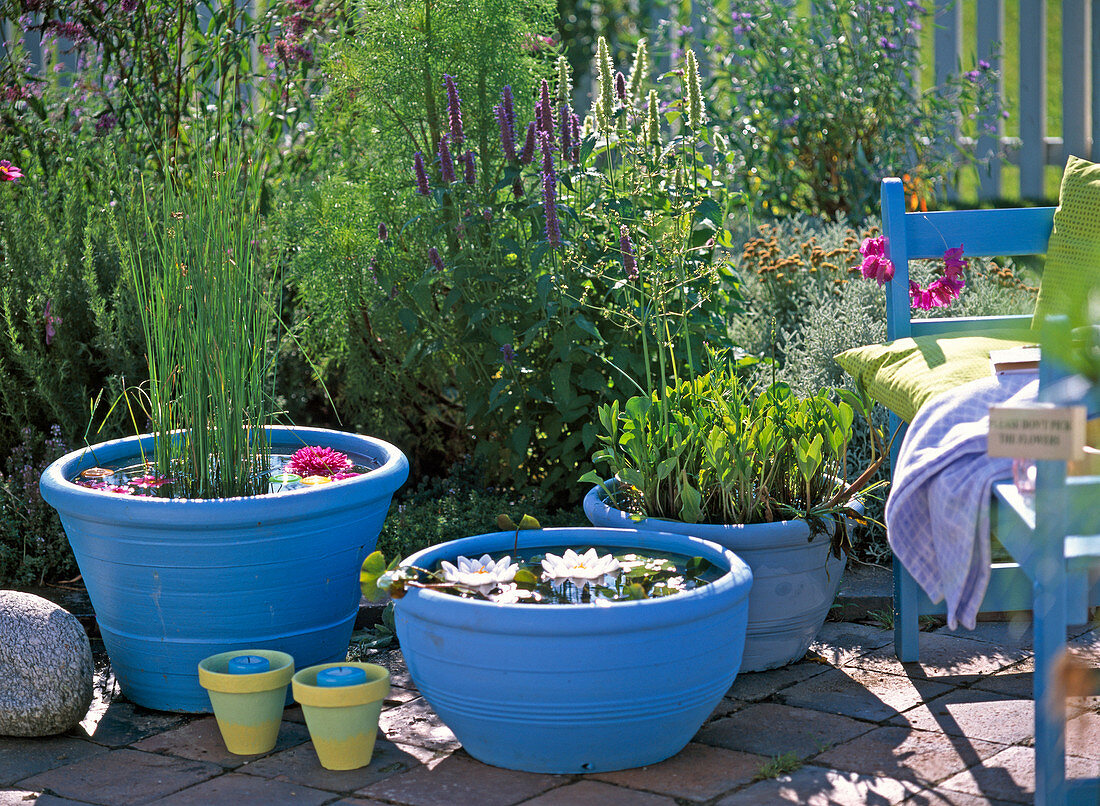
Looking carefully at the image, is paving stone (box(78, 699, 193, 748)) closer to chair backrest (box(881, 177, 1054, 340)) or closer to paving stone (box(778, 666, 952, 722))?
paving stone (box(778, 666, 952, 722))

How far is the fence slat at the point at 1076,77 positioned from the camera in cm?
700

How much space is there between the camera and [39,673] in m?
2.52

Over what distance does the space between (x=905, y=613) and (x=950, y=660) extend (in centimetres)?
17

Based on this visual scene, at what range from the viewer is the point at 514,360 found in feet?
11.6

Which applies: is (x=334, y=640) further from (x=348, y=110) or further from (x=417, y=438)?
(x=348, y=110)

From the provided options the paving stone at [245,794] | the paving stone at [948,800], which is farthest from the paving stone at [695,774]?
the paving stone at [245,794]

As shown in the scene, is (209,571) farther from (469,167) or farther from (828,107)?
(828,107)

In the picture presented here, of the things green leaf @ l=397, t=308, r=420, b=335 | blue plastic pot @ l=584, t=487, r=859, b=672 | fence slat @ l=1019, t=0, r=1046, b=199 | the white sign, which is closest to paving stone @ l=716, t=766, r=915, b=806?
blue plastic pot @ l=584, t=487, r=859, b=672

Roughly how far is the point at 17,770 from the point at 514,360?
1680mm

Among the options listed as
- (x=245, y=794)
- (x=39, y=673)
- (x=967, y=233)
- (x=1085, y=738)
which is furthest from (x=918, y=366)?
(x=39, y=673)

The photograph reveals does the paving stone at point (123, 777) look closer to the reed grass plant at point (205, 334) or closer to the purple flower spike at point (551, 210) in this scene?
the reed grass plant at point (205, 334)

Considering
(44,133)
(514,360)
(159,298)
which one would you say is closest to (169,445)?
(159,298)

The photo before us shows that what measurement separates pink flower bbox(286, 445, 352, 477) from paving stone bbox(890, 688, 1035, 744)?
1.38 meters

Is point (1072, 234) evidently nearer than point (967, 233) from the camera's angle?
Yes
